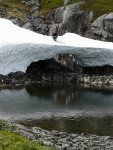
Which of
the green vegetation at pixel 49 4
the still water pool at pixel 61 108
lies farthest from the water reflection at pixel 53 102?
the green vegetation at pixel 49 4

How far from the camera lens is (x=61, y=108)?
58281 millimetres

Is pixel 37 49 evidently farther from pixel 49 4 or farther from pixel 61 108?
pixel 49 4

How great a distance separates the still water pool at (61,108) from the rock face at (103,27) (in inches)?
873

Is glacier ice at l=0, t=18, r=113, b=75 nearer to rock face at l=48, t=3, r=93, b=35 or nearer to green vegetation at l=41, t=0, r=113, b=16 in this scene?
rock face at l=48, t=3, r=93, b=35

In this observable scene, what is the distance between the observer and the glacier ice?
7750 cm

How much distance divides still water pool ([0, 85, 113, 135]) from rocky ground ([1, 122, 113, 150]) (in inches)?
153

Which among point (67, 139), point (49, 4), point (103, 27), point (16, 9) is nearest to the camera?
point (67, 139)

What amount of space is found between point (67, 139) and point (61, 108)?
18982mm

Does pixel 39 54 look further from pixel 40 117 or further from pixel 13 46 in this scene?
pixel 40 117

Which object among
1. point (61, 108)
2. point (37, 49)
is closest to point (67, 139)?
point (61, 108)

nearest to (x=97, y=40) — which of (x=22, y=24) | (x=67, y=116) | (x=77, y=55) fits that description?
(x=77, y=55)

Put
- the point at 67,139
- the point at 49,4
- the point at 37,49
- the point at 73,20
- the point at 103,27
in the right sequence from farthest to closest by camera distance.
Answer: the point at 49,4, the point at 73,20, the point at 103,27, the point at 37,49, the point at 67,139

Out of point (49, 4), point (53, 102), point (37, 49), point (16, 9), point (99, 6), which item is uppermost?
point (49, 4)

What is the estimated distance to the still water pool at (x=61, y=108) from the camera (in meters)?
48.9
